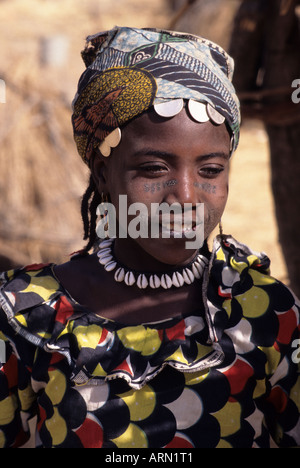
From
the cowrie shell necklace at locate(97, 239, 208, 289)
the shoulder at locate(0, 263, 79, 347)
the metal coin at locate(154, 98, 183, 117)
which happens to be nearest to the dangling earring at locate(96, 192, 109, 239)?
the cowrie shell necklace at locate(97, 239, 208, 289)

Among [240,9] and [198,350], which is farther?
[240,9]

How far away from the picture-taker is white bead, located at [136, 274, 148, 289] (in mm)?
1777

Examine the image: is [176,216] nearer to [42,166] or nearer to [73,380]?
[73,380]

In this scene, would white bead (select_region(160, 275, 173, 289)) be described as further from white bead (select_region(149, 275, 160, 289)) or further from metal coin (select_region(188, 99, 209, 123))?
metal coin (select_region(188, 99, 209, 123))

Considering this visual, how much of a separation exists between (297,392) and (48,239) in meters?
3.97

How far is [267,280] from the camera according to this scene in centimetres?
176

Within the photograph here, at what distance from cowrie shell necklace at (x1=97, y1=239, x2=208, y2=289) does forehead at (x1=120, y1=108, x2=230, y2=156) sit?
14.4 inches

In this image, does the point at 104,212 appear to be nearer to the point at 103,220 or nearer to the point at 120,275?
the point at 103,220

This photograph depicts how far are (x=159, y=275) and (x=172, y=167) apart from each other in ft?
1.14

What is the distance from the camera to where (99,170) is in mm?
1794

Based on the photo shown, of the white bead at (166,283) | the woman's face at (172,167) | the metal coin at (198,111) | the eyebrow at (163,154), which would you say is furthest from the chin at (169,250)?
the metal coin at (198,111)

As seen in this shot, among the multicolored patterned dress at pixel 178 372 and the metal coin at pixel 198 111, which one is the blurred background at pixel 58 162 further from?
the metal coin at pixel 198 111

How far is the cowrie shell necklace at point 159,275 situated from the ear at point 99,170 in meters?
0.23

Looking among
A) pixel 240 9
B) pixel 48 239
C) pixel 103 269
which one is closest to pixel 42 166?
pixel 48 239
